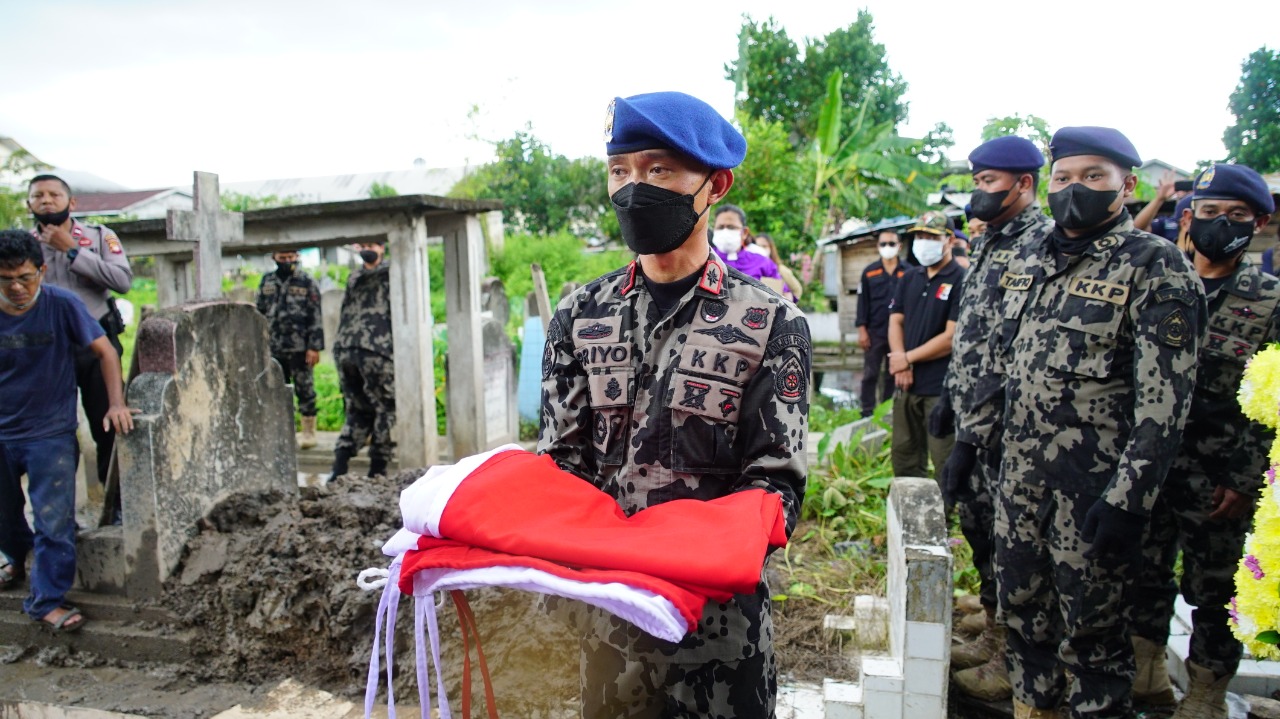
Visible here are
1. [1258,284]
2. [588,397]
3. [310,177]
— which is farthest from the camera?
[310,177]

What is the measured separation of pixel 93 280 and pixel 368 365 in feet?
6.57

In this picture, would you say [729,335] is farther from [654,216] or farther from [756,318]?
[654,216]

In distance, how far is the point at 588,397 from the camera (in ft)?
6.95

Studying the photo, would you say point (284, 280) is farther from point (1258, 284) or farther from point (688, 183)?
point (1258, 284)

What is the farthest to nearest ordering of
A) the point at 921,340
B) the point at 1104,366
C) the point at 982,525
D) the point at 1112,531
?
the point at 921,340 < the point at 982,525 < the point at 1104,366 < the point at 1112,531

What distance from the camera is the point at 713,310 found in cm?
202

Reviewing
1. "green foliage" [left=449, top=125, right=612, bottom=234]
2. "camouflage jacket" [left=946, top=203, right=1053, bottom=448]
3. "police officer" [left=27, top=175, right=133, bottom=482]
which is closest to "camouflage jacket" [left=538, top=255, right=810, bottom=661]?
"camouflage jacket" [left=946, top=203, right=1053, bottom=448]

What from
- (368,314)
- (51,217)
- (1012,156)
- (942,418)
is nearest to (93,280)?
(51,217)

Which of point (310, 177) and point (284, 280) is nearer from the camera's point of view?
point (284, 280)

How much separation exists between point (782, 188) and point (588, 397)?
15.0 m

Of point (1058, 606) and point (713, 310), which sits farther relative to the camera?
point (1058, 606)

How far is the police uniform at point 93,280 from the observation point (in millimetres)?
4887

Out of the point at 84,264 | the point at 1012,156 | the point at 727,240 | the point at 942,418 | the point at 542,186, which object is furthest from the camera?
the point at 542,186

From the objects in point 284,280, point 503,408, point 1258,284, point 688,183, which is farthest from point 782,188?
point 688,183
